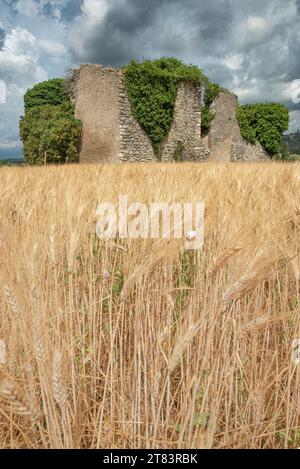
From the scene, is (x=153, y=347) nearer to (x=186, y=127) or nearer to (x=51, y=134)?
(x=51, y=134)

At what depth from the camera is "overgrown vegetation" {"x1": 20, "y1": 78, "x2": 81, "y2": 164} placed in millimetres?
11867

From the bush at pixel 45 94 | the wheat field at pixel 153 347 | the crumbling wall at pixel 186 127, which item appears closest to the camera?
the wheat field at pixel 153 347

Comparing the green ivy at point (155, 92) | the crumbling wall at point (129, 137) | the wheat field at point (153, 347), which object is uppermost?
the green ivy at point (155, 92)

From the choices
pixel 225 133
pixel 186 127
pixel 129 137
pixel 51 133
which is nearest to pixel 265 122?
pixel 225 133

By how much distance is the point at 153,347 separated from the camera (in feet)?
3.12

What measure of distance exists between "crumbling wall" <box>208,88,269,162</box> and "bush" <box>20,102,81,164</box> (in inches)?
238

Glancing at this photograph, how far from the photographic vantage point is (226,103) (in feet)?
54.3

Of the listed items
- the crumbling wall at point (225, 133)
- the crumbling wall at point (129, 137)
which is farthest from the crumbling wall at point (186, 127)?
the crumbling wall at point (225, 133)

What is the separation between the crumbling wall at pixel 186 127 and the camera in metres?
13.4

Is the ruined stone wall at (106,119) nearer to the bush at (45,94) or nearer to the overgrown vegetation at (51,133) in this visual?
the overgrown vegetation at (51,133)

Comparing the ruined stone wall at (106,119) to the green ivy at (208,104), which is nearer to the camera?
the ruined stone wall at (106,119)

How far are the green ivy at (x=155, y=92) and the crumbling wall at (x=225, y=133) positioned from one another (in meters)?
2.77

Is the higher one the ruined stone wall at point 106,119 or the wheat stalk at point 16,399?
the ruined stone wall at point 106,119

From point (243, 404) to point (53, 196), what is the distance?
102cm
